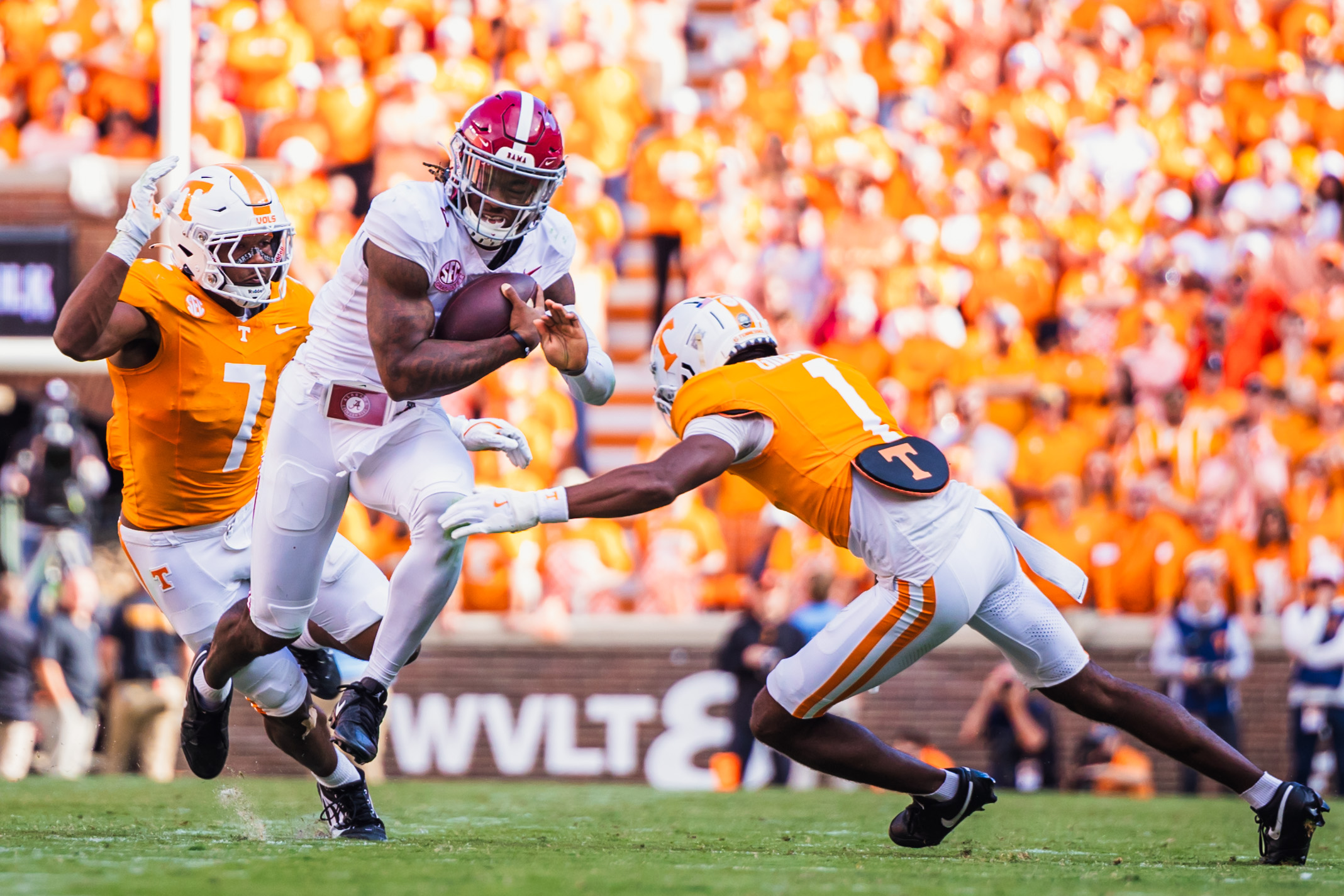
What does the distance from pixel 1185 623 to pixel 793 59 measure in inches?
222

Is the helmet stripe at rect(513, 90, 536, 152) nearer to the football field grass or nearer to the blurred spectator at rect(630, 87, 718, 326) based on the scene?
the football field grass

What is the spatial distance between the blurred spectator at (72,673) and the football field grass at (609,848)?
2.09m

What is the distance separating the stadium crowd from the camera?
1004 centimetres

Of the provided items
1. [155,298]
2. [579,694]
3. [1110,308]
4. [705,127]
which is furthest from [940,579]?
[705,127]

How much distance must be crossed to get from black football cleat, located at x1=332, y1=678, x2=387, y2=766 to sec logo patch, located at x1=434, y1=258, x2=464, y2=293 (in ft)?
3.68

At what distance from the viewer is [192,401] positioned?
5344 mm

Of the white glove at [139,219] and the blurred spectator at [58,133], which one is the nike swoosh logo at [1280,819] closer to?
the white glove at [139,219]

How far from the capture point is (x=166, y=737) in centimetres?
1032

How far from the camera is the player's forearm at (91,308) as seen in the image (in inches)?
194

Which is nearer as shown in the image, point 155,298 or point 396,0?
point 155,298

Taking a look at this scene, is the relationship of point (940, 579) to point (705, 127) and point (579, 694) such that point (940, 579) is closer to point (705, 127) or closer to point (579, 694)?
point (579, 694)

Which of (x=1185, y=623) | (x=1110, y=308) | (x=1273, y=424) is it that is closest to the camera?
(x=1185, y=623)

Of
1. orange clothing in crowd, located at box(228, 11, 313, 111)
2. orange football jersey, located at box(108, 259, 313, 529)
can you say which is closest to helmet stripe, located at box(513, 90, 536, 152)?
orange football jersey, located at box(108, 259, 313, 529)

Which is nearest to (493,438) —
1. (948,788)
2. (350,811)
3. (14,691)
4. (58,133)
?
→ (350,811)
